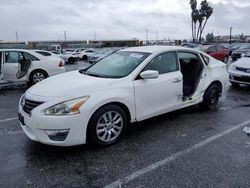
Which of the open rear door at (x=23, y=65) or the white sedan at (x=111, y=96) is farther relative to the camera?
the open rear door at (x=23, y=65)

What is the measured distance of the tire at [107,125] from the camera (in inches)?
139

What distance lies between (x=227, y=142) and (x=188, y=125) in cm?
90

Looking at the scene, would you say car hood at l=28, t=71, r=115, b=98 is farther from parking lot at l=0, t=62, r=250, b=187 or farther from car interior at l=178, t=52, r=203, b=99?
car interior at l=178, t=52, r=203, b=99

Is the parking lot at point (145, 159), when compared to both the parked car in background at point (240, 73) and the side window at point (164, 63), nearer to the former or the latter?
the side window at point (164, 63)

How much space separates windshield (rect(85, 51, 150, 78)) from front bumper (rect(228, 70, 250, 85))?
182 inches

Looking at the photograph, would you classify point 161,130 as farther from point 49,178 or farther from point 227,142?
point 49,178

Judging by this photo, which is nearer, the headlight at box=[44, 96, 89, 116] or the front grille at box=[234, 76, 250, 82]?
the headlight at box=[44, 96, 89, 116]

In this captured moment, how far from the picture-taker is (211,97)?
5613 millimetres

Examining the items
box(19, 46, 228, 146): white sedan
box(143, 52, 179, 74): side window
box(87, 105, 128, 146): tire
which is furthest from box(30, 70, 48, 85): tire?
box(87, 105, 128, 146): tire

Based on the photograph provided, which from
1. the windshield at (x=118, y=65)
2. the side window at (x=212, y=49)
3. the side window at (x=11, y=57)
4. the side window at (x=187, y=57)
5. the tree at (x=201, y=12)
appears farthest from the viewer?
the tree at (x=201, y=12)

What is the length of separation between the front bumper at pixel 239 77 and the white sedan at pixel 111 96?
2.82 meters

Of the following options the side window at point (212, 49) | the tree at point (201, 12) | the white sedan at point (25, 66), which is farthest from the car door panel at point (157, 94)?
the tree at point (201, 12)

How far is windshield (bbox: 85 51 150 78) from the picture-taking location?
166 inches

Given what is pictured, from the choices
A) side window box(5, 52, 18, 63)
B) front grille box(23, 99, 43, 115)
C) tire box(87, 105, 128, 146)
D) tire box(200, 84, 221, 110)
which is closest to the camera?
front grille box(23, 99, 43, 115)
